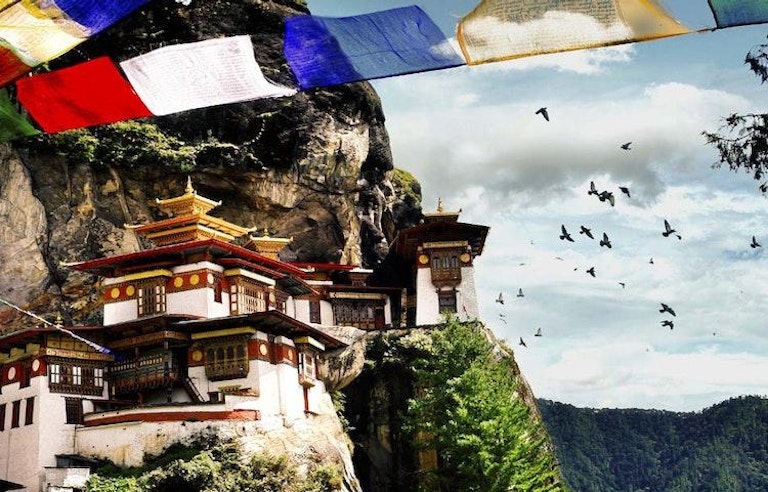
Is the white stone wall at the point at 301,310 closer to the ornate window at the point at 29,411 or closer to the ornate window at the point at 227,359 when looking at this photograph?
the ornate window at the point at 227,359

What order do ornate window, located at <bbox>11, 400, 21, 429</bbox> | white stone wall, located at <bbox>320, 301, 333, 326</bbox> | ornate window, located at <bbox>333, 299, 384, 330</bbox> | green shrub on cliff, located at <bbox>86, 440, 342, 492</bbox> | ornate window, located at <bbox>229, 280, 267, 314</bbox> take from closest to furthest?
green shrub on cliff, located at <bbox>86, 440, 342, 492</bbox>, ornate window, located at <bbox>11, 400, 21, 429</bbox>, ornate window, located at <bbox>229, 280, 267, 314</bbox>, white stone wall, located at <bbox>320, 301, 333, 326</bbox>, ornate window, located at <bbox>333, 299, 384, 330</bbox>

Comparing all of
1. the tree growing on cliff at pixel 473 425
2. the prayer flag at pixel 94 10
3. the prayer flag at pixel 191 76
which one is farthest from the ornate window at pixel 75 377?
the prayer flag at pixel 94 10

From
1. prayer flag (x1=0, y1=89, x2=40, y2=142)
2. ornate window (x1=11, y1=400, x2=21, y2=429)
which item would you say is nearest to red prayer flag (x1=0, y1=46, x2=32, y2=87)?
prayer flag (x1=0, y1=89, x2=40, y2=142)

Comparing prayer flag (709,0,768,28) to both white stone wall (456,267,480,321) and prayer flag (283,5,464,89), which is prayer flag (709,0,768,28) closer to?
prayer flag (283,5,464,89)

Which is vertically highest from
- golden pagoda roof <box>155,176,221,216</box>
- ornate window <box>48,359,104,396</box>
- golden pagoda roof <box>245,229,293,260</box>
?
golden pagoda roof <box>155,176,221,216</box>

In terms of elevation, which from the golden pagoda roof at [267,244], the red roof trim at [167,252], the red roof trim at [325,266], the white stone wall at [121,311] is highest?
the golden pagoda roof at [267,244]

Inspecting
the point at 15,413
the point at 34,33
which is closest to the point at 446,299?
the point at 15,413

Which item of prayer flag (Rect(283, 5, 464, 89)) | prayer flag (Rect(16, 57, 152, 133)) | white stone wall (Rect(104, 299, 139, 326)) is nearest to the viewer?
prayer flag (Rect(283, 5, 464, 89))
